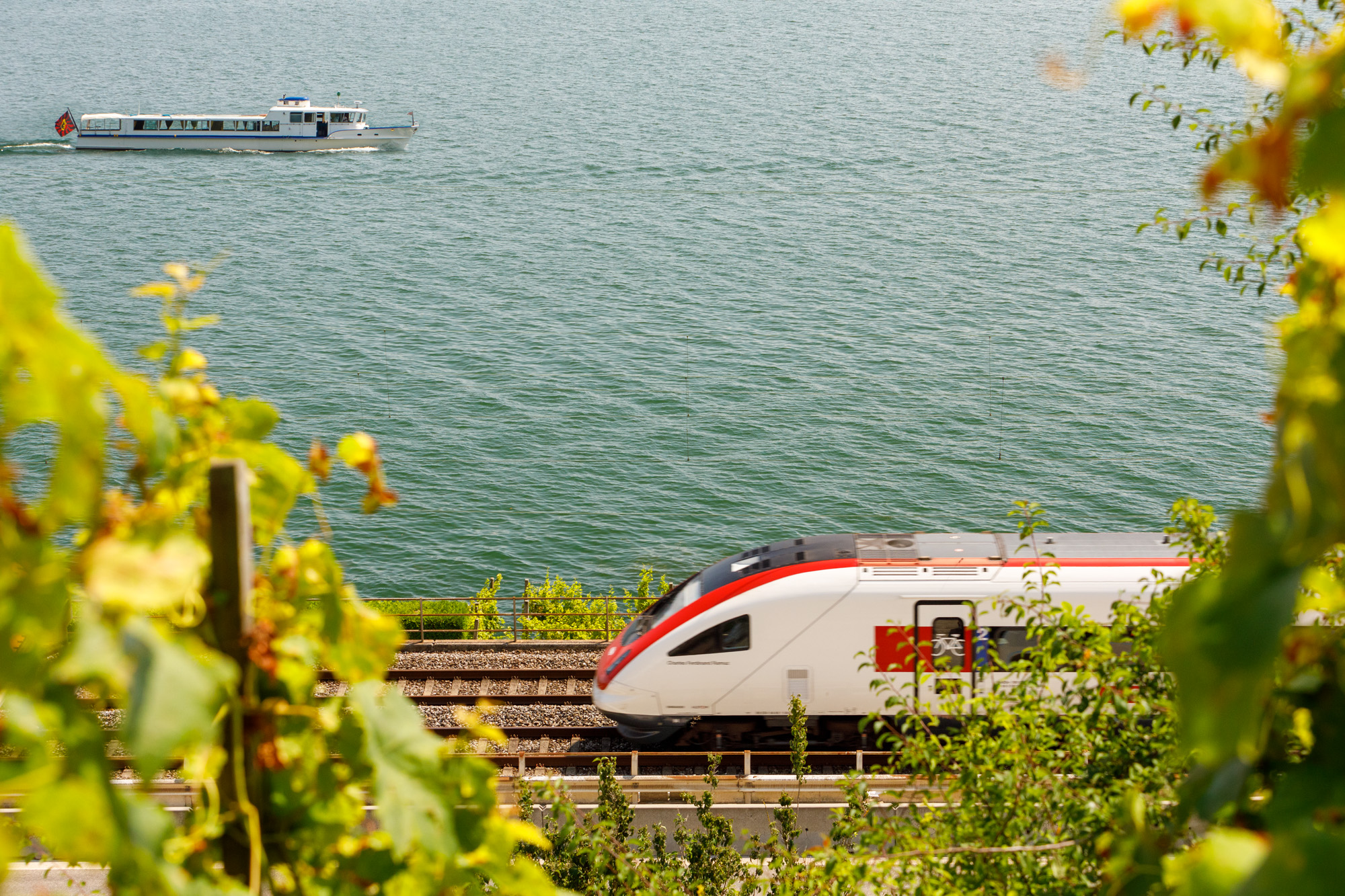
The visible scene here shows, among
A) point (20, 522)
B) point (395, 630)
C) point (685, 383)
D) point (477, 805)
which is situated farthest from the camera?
point (685, 383)

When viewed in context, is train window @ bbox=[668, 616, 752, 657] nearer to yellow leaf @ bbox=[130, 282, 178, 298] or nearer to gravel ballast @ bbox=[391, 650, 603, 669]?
gravel ballast @ bbox=[391, 650, 603, 669]

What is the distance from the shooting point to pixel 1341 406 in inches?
36.6

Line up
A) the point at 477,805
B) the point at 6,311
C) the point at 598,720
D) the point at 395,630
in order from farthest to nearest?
the point at 598,720
the point at 395,630
the point at 477,805
the point at 6,311

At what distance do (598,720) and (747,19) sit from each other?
93048 mm

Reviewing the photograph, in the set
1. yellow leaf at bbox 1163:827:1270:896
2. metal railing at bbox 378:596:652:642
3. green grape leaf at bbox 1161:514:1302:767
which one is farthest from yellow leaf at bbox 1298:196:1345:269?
metal railing at bbox 378:596:652:642

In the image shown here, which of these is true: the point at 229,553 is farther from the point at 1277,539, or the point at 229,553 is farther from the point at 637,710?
the point at 637,710

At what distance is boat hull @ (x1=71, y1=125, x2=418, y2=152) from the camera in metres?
69.8

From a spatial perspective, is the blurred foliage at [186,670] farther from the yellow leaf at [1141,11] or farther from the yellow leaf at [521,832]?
the yellow leaf at [1141,11]

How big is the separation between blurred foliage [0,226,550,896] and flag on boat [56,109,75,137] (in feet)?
259

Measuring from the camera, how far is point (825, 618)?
45.2ft

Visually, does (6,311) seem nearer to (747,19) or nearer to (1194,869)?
(1194,869)

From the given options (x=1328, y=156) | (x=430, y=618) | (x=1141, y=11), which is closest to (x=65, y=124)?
(x=430, y=618)

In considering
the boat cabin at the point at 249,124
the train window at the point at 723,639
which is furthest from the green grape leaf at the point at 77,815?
the boat cabin at the point at 249,124

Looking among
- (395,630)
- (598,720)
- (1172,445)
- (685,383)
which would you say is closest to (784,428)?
(685,383)
